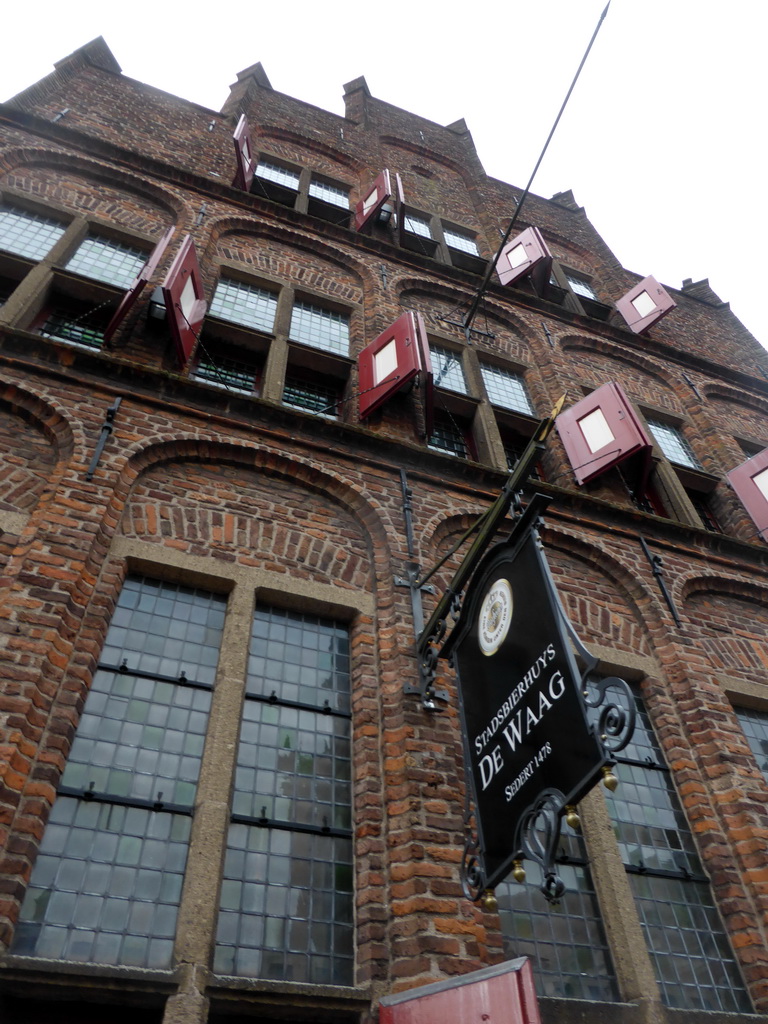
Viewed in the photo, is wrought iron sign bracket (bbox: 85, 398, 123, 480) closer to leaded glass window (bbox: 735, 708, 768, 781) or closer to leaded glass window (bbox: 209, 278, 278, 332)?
leaded glass window (bbox: 209, 278, 278, 332)

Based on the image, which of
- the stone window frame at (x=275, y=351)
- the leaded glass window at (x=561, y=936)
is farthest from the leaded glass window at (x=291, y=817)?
the stone window frame at (x=275, y=351)

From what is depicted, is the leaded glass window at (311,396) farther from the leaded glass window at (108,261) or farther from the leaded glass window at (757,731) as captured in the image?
the leaded glass window at (757,731)

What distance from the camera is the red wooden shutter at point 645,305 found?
1255 cm

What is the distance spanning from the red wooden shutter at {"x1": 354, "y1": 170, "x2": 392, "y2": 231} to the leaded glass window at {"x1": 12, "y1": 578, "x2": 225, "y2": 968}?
8.71 metres

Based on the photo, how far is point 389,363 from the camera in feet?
26.0

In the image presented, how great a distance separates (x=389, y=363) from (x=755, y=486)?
4.93 m

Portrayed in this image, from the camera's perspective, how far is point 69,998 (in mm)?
3369

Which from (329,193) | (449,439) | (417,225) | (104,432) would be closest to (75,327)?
(104,432)

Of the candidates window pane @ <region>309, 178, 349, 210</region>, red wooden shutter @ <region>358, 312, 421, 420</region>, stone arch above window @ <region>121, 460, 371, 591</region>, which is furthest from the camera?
window pane @ <region>309, 178, 349, 210</region>

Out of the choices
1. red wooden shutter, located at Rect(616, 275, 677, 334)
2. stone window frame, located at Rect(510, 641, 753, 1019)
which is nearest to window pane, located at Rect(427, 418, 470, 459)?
stone window frame, located at Rect(510, 641, 753, 1019)

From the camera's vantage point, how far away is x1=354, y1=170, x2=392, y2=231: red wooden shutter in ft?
39.8

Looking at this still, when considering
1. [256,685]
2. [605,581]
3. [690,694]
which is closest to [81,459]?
[256,685]

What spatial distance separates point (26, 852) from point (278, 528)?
10.0 ft

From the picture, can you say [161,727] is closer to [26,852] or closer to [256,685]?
[256,685]
